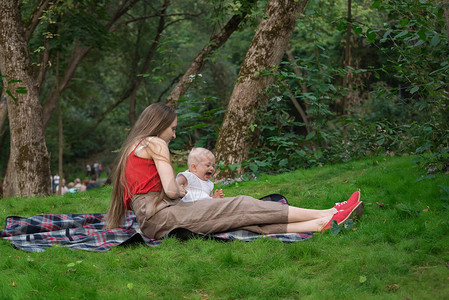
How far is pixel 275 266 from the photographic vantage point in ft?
13.0

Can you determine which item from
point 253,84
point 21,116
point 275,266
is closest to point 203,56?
point 253,84

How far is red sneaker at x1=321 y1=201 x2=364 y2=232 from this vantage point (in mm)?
4719

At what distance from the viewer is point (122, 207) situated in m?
5.24

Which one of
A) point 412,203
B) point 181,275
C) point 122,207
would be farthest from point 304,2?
point 181,275

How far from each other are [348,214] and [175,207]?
5.75ft

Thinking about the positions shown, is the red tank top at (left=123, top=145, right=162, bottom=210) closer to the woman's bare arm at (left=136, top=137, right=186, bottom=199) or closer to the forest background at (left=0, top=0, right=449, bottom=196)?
the woman's bare arm at (left=136, top=137, right=186, bottom=199)

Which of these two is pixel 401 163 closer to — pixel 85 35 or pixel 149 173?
pixel 149 173

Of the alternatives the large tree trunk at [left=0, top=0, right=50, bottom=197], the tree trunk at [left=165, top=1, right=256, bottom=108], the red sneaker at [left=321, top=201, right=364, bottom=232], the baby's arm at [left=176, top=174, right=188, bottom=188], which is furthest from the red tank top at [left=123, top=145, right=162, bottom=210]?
the tree trunk at [left=165, top=1, right=256, bottom=108]

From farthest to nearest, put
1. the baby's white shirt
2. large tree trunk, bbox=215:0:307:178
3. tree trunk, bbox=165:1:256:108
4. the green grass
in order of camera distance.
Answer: tree trunk, bbox=165:1:256:108 → large tree trunk, bbox=215:0:307:178 → the baby's white shirt → the green grass

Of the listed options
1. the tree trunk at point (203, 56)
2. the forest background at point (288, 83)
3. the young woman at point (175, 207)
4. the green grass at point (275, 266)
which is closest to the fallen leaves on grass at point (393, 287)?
the green grass at point (275, 266)

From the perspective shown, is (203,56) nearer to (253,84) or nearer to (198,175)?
(253,84)

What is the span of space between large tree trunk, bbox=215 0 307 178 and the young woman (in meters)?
4.09

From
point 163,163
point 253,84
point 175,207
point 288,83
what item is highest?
point 253,84

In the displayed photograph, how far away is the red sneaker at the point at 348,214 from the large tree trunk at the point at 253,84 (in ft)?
14.1
